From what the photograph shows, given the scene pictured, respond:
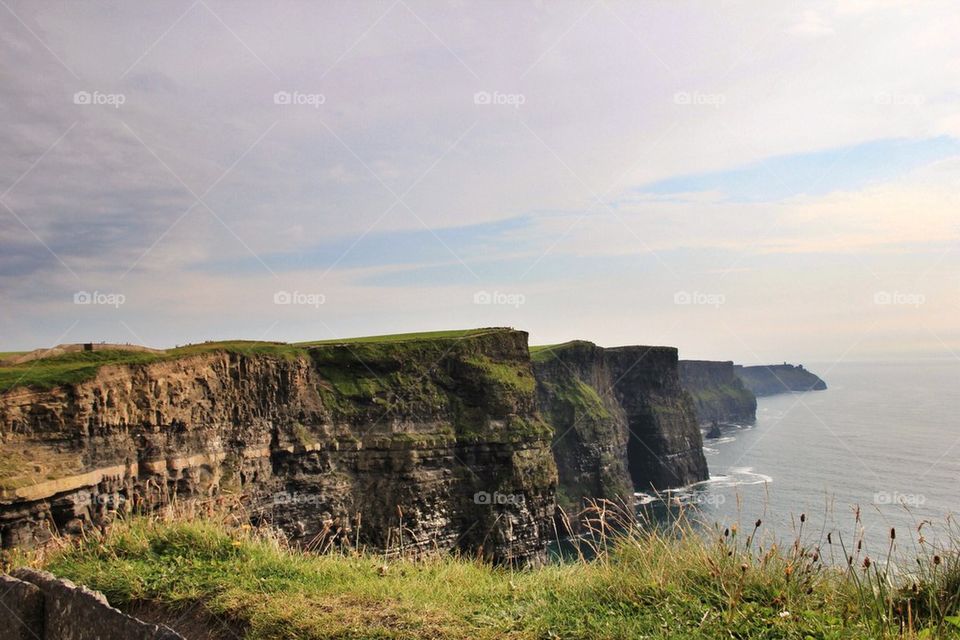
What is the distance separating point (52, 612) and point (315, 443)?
114 feet

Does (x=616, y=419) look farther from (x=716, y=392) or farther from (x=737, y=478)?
(x=716, y=392)

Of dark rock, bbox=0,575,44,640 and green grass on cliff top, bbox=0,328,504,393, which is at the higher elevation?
green grass on cliff top, bbox=0,328,504,393

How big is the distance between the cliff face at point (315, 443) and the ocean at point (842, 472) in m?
12.4

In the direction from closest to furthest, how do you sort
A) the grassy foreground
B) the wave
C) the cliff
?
the grassy foreground
the cliff
the wave

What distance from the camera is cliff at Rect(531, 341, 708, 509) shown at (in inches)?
2896

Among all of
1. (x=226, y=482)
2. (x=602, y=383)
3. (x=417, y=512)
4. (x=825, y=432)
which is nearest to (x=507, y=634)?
(x=226, y=482)

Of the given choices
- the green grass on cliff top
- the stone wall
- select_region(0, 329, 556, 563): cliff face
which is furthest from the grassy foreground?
the green grass on cliff top

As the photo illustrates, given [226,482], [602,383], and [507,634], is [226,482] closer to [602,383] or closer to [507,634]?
[507,634]

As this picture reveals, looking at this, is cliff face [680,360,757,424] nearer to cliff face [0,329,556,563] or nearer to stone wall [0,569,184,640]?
cliff face [0,329,556,563]

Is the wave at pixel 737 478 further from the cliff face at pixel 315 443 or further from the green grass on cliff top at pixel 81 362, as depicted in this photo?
the green grass on cliff top at pixel 81 362

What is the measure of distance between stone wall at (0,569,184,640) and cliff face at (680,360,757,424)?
153 meters

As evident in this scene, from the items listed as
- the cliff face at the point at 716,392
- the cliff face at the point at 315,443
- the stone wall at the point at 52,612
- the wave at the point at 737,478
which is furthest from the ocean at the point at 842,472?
the stone wall at the point at 52,612

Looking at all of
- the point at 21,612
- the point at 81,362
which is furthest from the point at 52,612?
the point at 81,362

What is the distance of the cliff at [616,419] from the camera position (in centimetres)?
7356
